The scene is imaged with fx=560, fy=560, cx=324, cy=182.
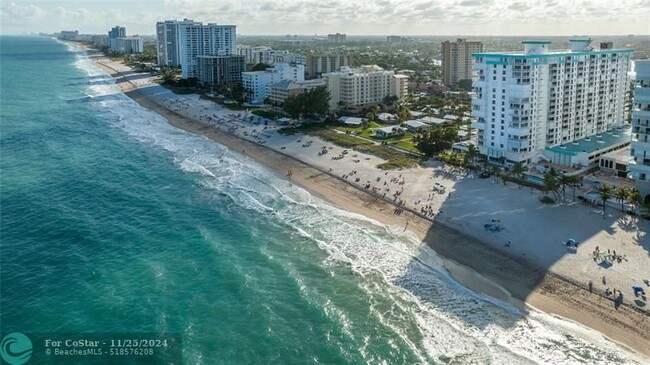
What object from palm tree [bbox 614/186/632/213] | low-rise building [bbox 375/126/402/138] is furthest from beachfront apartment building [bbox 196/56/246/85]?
palm tree [bbox 614/186/632/213]

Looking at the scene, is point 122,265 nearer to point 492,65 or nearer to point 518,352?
point 518,352

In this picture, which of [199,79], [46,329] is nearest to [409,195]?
[46,329]

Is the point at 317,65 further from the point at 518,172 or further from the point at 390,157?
the point at 518,172

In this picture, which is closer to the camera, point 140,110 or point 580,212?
point 580,212

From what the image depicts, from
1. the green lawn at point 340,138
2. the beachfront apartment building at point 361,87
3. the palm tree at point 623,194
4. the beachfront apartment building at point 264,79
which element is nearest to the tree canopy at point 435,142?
the green lawn at point 340,138

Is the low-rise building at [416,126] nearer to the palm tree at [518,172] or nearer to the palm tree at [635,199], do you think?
the palm tree at [518,172]

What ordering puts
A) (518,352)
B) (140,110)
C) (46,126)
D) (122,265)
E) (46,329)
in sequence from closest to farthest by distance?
(518,352) < (46,329) < (122,265) < (46,126) < (140,110)

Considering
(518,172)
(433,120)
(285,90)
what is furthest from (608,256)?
(285,90)
